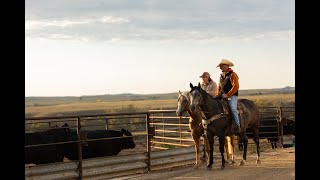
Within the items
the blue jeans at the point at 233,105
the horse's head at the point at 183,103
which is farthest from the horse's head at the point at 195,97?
the blue jeans at the point at 233,105

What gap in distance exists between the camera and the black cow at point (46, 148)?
11164 mm

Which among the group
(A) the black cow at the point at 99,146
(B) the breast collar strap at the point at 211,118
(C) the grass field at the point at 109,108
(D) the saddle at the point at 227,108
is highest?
(D) the saddle at the point at 227,108

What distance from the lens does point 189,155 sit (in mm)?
11961

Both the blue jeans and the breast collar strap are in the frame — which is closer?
the breast collar strap

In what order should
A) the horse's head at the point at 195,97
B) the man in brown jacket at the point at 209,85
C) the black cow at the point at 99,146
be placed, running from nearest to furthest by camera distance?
the horse's head at the point at 195,97, the man in brown jacket at the point at 209,85, the black cow at the point at 99,146

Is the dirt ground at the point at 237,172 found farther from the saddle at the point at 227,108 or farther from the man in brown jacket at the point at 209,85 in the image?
the man in brown jacket at the point at 209,85

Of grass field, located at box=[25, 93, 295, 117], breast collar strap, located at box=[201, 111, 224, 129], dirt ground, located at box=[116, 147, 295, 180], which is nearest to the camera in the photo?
dirt ground, located at box=[116, 147, 295, 180]

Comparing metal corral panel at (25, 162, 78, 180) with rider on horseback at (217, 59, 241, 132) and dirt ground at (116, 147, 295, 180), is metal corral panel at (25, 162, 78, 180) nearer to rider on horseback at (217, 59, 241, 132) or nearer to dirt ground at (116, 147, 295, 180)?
dirt ground at (116, 147, 295, 180)

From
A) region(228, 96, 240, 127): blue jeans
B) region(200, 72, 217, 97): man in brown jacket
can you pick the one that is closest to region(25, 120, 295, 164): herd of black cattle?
region(200, 72, 217, 97): man in brown jacket

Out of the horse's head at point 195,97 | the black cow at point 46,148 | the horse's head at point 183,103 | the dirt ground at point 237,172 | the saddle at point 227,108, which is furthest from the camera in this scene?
the black cow at point 46,148

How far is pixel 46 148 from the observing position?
442 inches

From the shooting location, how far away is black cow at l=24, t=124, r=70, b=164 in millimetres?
11164
